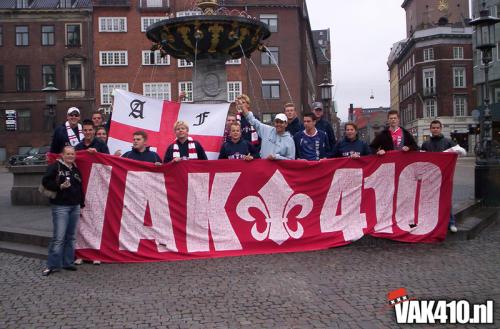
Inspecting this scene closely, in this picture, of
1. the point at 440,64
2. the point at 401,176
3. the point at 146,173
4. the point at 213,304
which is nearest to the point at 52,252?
the point at 146,173

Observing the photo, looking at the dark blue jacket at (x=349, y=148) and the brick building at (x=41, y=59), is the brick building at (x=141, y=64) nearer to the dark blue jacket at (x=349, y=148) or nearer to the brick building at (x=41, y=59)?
the brick building at (x=41, y=59)

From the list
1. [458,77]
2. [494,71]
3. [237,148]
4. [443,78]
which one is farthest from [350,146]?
A: [458,77]

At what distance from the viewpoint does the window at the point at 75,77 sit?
182 ft

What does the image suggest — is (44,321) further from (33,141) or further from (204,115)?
(33,141)

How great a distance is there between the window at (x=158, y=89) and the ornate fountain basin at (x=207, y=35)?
137 feet

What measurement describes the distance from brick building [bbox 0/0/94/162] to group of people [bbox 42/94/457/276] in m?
49.1

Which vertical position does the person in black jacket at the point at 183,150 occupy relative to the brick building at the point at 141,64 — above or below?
below

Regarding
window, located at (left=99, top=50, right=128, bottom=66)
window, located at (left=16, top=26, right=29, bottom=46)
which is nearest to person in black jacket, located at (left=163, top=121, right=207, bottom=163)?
window, located at (left=99, top=50, right=128, bottom=66)

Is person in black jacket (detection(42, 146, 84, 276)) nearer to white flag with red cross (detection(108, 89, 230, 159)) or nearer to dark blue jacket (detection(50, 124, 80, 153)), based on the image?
dark blue jacket (detection(50, 124, 80, 153))

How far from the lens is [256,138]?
352 inches

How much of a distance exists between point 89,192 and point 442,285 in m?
4.99

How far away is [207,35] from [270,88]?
144 feet

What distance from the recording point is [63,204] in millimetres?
6961

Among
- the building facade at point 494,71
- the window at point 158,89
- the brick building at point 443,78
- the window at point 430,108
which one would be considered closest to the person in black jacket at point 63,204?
the building facade at point 494,71
